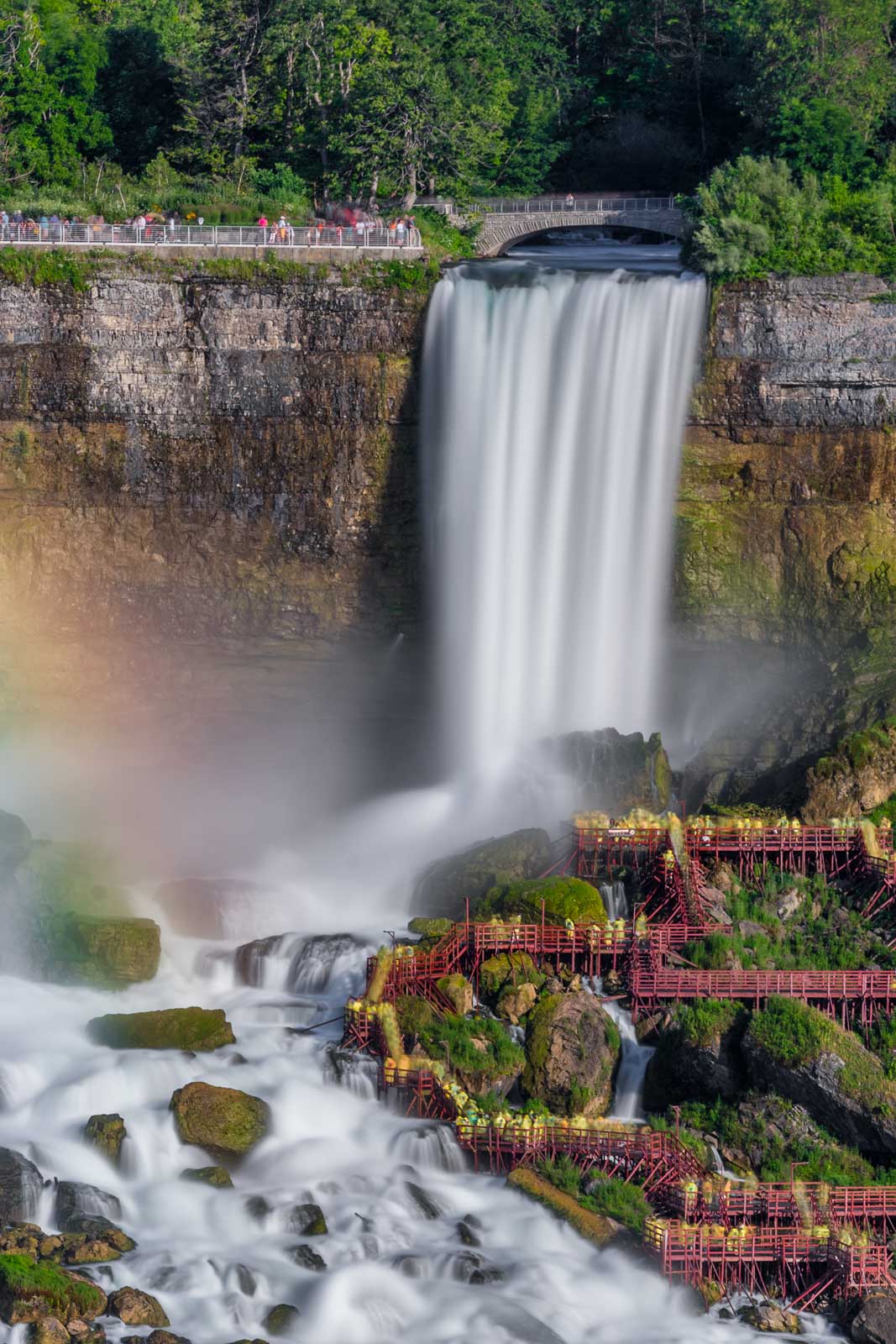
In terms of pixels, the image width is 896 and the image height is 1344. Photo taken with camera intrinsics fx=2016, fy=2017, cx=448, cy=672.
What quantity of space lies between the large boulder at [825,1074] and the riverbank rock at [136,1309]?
13776 mm

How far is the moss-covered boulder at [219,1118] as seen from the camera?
40.7 meters

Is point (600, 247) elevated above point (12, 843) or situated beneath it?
elevated above

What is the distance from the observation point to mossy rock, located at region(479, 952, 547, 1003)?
45531mm

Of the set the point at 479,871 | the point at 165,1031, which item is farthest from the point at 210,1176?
the point at 479,871

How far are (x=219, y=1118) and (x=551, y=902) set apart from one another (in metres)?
10.0

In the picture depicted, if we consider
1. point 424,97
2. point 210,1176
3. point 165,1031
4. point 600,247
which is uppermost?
point 424,97

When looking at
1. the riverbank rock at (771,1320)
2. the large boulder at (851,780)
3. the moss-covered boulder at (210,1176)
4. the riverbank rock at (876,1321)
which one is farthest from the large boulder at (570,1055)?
the large boulder at (851,780)

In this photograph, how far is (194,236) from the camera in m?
63.1

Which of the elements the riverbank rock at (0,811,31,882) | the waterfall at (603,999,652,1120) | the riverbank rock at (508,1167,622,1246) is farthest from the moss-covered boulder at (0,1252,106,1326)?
the riverbank rock at (0,811,31,882)

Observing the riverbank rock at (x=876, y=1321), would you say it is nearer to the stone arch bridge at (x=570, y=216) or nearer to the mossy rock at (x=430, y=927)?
the mossy rock at (x=430, y=927)

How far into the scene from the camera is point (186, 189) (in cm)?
7169

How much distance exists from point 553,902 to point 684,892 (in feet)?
10.0

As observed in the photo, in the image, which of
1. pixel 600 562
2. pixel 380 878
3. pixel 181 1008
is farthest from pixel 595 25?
pixel 181 1008

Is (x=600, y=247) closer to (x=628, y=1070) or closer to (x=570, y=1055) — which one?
(x=628, y=1070)
